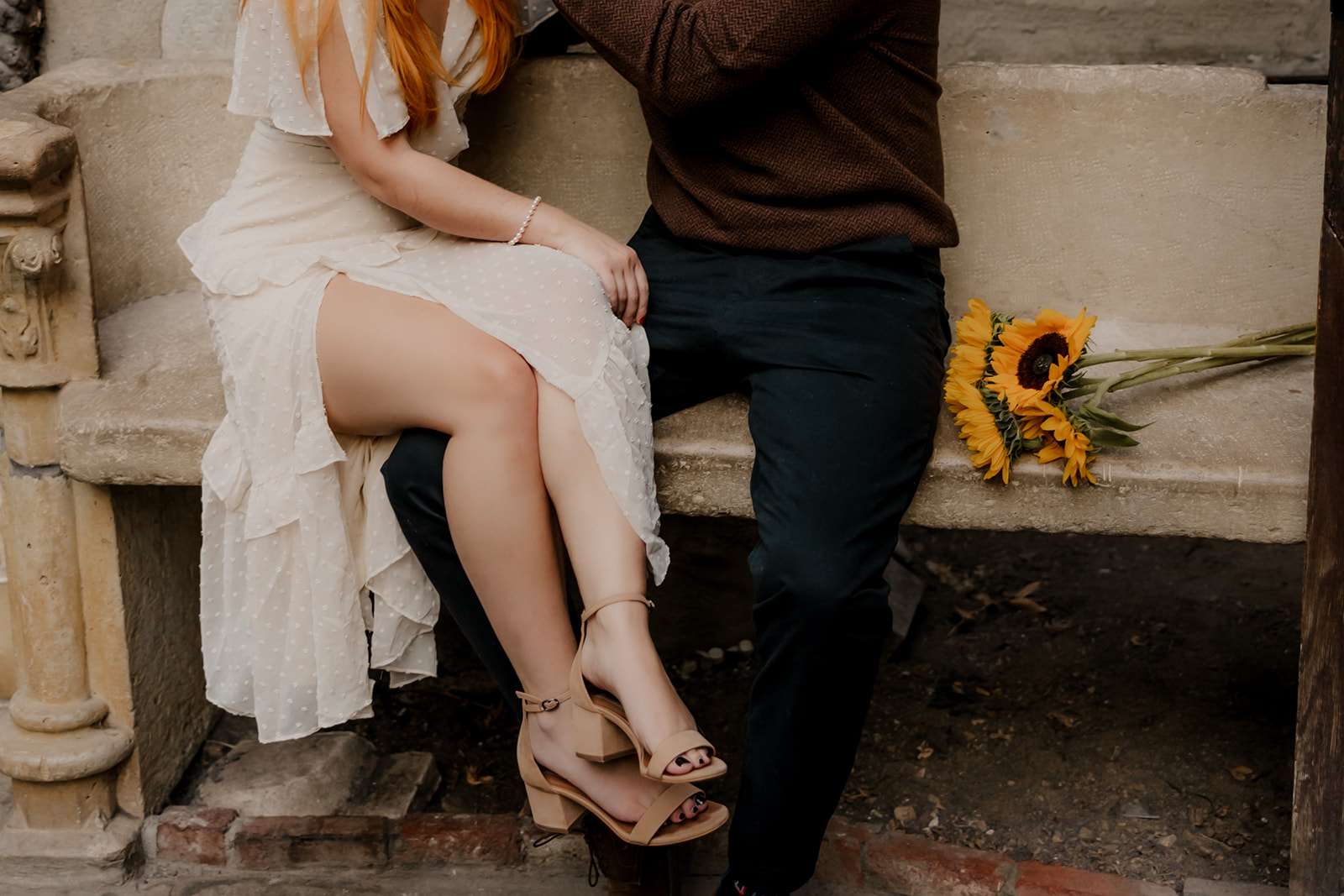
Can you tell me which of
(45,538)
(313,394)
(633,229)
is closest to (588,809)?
(313,394)

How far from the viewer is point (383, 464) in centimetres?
186

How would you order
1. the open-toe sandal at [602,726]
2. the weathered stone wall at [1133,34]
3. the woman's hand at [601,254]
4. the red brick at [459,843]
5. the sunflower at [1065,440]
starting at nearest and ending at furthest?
the open-toe sandal at [602,726], the sunflower at [1065,440], the woman's hand at [601,254], the red brick at [459,843], the weathered stone wall at [1133,34]

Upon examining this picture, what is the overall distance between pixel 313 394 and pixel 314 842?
85cm

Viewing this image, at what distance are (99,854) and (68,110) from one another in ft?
4.33

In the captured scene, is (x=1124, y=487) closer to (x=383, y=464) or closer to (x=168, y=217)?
(x=383, y=464)

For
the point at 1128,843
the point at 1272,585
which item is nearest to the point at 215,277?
the point at 1128,843

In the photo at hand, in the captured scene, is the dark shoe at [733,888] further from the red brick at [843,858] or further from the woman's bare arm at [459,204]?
the woman's bare arm at [459,204]

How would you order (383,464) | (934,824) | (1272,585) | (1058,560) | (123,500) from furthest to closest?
(1058,560)
(1272,585)
(934,824)
(123,500)
(383,464)

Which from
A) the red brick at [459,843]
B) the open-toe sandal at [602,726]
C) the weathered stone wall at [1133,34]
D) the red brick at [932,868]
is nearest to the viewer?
the open-toe sandal at [602,726]

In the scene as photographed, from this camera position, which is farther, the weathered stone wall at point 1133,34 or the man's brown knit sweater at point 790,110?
the weathered stone wall at point 1133,34

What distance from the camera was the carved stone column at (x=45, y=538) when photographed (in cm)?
193

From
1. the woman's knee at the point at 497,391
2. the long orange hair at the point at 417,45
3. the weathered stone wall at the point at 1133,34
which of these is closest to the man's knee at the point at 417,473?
the woman's knee at the point at 497,391

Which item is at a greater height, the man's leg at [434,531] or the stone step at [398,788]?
the man's leg at [434,531]

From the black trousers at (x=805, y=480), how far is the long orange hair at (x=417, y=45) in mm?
502
